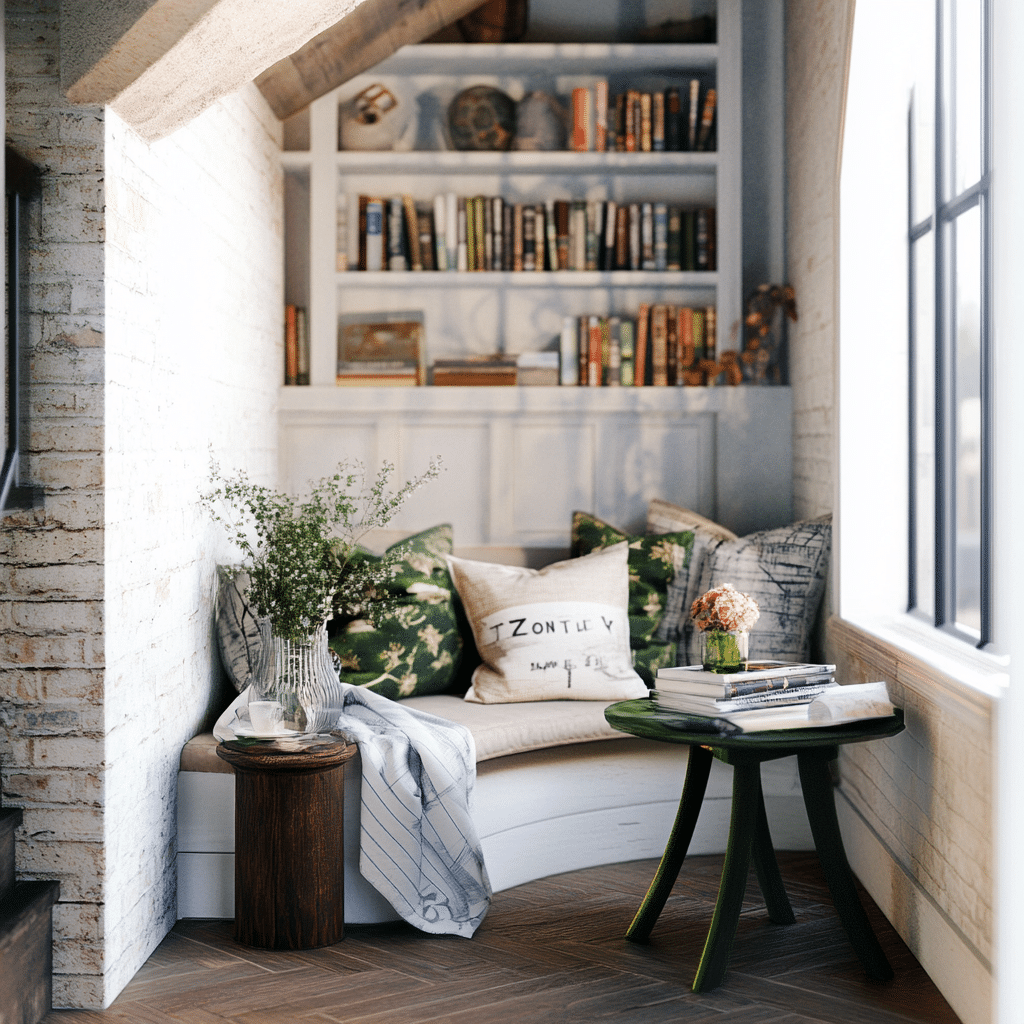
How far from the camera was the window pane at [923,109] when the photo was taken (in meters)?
3.03

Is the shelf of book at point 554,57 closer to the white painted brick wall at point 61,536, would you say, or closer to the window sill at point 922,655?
the white painted brick wall at point 61,536

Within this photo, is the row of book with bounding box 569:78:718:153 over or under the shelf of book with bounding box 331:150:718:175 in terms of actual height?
over

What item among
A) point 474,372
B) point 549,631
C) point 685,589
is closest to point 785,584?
point 685,589

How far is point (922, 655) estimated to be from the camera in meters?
2.57

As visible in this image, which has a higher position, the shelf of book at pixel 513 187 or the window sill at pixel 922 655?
the shelf of book at pixel 513 187

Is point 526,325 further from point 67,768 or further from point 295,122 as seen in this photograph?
point 67,768

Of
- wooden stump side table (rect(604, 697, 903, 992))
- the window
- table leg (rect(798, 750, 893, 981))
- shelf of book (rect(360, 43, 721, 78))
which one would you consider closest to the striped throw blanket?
wooden stump side table (rect(604, 697, 903, 992))

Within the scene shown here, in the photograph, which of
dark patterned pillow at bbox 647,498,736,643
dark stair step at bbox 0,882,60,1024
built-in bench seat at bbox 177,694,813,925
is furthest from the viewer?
dark patterned pillow at bbox 647,498,736,643

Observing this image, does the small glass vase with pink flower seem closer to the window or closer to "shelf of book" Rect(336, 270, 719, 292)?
the window

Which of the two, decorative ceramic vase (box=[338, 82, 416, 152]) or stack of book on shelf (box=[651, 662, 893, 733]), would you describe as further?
decorative ceramic vase (box=[338, 82, 416, 152])

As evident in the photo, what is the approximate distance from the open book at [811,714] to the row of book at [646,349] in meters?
1.92

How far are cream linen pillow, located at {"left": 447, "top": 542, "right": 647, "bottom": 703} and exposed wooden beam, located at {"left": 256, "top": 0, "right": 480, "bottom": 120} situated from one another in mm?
1819

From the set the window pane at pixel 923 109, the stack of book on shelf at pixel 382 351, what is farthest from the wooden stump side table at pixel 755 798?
the stack of book on shelf at pixel 382 351

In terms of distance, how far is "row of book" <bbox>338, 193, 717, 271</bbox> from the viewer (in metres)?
4.23
